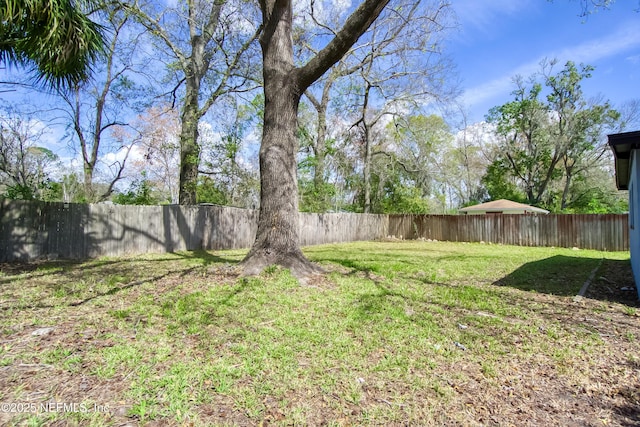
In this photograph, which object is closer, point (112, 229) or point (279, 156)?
point (279, 156)

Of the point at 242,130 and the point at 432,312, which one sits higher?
the point at 242,130

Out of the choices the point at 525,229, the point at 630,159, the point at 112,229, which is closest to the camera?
the point at 630,159

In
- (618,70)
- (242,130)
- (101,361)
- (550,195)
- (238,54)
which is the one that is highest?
(238,54)

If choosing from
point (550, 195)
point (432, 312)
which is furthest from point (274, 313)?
point (550, 195)

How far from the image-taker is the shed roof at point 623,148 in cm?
456

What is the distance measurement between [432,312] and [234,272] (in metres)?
2.68

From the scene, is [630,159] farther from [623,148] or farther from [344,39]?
[344,39]

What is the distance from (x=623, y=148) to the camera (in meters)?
5.27

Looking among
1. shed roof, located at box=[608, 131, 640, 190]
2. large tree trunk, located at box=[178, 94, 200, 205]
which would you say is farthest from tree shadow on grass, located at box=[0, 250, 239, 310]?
shed roof, located at box=[608, 131, 640, 190]

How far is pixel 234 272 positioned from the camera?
478 cm

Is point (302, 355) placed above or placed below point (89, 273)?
below

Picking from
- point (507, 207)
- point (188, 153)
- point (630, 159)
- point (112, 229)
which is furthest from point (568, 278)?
point (507, 207)

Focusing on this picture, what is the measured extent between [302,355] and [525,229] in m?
14.8

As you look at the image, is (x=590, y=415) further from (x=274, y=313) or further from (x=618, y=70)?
(x=618, y=70)
